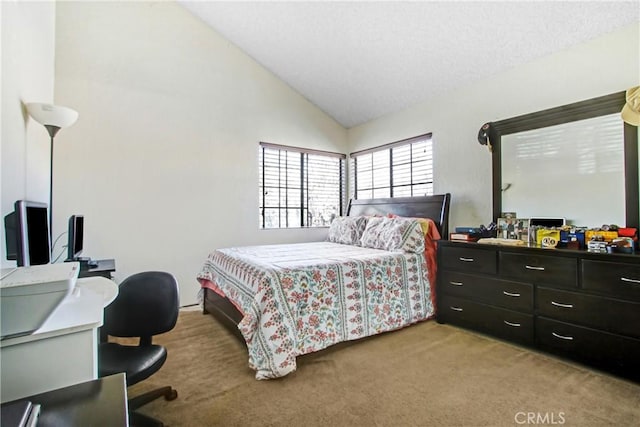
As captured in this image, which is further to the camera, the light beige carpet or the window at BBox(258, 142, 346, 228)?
the window at BBox(258, 142, 346, 228)

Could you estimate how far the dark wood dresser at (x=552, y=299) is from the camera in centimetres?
194

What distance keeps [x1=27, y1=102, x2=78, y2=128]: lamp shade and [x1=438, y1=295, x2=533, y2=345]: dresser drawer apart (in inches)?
138

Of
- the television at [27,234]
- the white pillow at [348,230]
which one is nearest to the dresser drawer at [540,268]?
the white pillow at [348,230]

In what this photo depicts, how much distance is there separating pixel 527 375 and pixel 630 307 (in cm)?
76

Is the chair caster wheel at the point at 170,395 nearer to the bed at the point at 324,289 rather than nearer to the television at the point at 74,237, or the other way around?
the bed at the point at 324,289

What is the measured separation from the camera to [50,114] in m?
2.06

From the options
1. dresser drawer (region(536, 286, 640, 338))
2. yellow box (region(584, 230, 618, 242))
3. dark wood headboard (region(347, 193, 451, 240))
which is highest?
dark wood headboard (region(347, 193, 451, 240))

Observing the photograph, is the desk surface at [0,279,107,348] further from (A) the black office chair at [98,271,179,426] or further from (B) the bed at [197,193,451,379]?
(B) the bed at [197,193,451,379]

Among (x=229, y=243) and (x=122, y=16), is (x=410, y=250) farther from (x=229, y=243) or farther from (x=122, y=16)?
(x=122, y=16)

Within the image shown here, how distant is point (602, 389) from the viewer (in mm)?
1854

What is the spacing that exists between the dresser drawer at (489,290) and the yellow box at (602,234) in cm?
54

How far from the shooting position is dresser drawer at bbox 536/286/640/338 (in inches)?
75.2

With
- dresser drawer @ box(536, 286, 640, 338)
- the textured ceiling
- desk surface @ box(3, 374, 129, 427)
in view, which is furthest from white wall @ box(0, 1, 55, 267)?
dresser drawer @ box(536, 286, 640, 338)

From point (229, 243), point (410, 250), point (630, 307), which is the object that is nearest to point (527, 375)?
point (630, 307)
